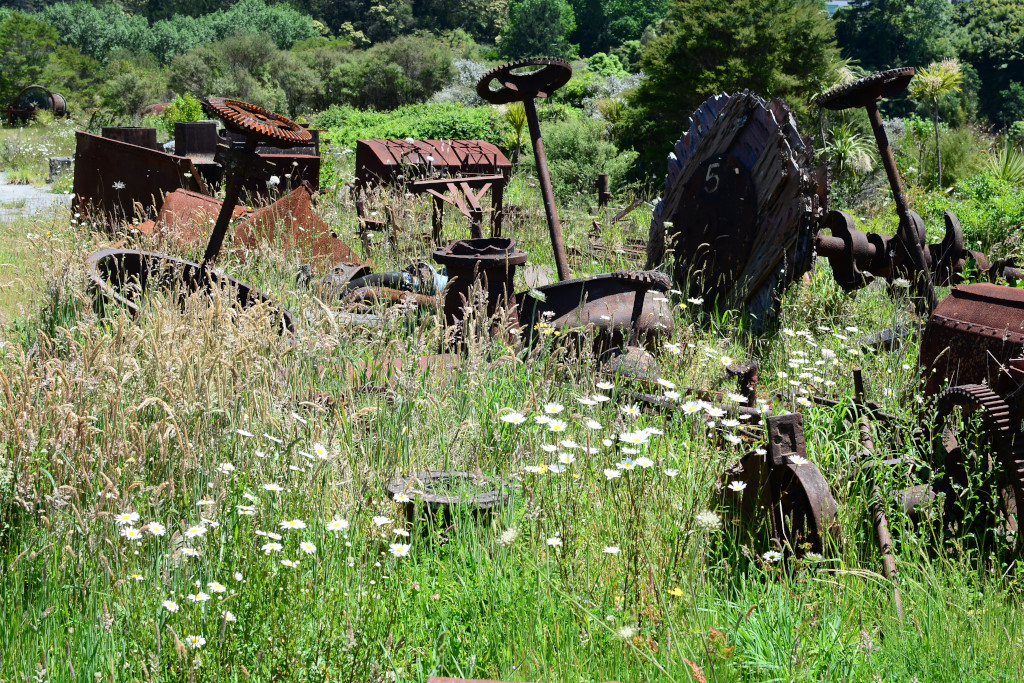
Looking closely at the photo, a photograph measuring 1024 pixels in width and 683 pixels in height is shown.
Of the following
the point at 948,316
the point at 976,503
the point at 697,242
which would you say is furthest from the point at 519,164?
the point at 976,503

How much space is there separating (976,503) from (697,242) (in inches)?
154

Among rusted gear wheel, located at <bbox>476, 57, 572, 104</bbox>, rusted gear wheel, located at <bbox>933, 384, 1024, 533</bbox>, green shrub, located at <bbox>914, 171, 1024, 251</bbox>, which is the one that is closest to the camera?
rusted gear wheel, located at <bbox>933, 384, 1024, 533</bbox>

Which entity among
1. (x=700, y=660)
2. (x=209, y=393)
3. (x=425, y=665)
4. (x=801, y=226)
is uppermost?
(x=801, y=226)

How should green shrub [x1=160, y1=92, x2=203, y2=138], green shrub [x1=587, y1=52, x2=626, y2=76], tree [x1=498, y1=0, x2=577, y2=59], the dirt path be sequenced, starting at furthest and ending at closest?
tree [x1=498, y1=0, x2=577, y2=59], green shrub [x1=587, y1=52, x2=626, y2=76], green shrub [x1=160, y1=92, x2=203, y2=138], the dirt path

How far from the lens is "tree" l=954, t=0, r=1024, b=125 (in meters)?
49.3

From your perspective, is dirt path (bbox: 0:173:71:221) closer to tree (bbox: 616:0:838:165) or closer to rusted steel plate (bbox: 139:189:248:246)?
rusted steel plate (bbox: 139:189:248:246)

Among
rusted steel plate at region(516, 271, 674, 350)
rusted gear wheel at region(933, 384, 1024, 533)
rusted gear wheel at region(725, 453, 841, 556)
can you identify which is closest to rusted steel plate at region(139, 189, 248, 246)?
rusted steel plate at region(516, 271, 674, 350)

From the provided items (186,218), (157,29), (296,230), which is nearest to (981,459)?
(296,230)

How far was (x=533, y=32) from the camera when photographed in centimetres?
7125

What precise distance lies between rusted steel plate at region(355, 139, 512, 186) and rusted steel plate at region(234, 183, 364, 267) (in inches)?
98.1

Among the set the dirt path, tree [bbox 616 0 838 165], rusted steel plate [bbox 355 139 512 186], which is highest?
tree [bbox 616 0 838 165]

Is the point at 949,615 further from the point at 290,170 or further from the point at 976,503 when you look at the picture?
the point at 290,170

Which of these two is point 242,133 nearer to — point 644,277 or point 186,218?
point 186,218

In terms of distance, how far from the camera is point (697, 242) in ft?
21.5
